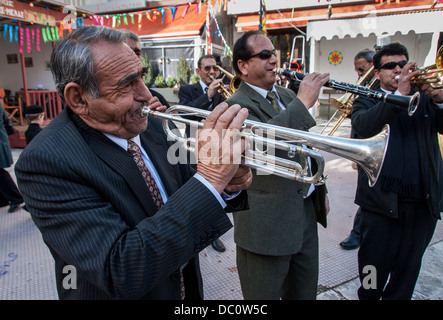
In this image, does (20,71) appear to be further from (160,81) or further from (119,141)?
(119,141)

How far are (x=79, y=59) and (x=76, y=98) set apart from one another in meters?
0.16

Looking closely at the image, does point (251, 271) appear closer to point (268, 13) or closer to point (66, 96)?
point (66, 96)

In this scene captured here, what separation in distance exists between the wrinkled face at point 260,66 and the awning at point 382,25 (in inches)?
374

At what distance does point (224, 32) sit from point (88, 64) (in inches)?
557

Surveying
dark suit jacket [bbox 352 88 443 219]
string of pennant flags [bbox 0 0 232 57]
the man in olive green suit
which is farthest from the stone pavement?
string of pennant flags [bbox 0 0 232 57]

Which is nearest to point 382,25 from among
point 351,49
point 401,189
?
point 351,49

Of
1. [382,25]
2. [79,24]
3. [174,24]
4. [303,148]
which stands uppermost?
[174,24]

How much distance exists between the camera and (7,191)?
4781 mm

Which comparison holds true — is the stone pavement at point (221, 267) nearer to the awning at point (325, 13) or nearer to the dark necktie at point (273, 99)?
the dark necktie at point (273, 99)

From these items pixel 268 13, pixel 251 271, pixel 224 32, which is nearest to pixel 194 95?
pixel 251 271

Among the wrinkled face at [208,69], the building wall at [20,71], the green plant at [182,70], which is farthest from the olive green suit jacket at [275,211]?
the building wall at [20,71]

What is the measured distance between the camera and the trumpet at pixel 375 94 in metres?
1.87

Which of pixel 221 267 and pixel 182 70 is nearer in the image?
pixel 221 267

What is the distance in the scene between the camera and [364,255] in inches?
102
